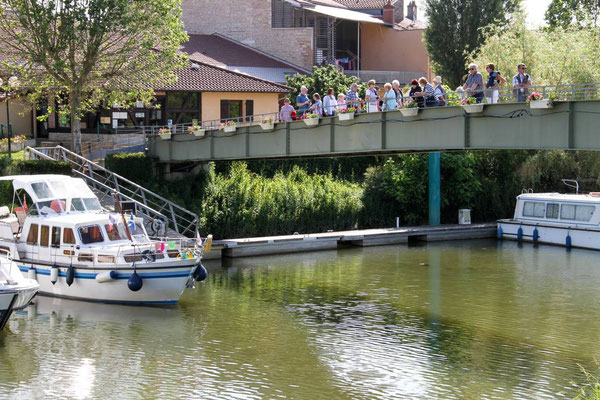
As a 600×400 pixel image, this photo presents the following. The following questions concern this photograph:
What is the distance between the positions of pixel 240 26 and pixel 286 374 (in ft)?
158

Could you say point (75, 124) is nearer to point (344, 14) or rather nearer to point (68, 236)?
point (68, 236)

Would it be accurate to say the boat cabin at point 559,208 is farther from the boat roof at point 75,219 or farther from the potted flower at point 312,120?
the boat roof at point 75,219

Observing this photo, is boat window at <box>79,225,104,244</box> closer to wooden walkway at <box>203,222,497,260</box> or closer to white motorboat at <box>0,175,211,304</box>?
→ white motorboat at <box>0,175,211,304</box>

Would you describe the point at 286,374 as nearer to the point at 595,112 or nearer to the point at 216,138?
the point at 595,112

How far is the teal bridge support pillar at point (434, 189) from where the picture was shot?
4909cm

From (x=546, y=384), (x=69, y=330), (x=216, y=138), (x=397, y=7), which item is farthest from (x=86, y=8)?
(x=397, y=7)

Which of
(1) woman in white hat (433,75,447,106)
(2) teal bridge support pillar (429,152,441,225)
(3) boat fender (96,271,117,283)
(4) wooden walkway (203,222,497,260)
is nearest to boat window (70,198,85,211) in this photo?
(3) boat fender (96,271,117,283)

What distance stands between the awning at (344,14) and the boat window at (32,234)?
1554 inches

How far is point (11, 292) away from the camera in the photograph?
995 inches

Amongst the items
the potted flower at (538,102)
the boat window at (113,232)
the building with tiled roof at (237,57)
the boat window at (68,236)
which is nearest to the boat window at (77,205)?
the boat window at (68,236)

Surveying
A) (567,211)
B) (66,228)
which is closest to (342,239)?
(567,211)

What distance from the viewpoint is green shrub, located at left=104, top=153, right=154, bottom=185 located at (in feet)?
140

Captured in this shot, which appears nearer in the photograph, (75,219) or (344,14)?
(75,219)

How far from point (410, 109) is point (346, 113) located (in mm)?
3294
